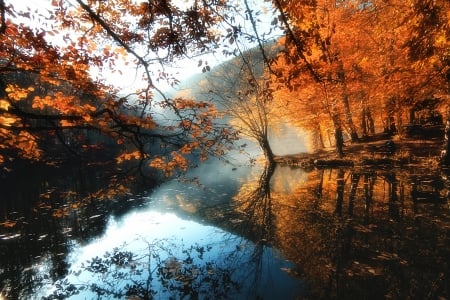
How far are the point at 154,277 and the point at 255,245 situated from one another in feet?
9.93

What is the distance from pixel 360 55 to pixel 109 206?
701 inches

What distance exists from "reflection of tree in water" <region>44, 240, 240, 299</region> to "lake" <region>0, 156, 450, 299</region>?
30 mm

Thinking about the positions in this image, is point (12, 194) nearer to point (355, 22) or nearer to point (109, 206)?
point (109, 206)

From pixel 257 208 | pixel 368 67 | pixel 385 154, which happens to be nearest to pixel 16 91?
pixel 257 208

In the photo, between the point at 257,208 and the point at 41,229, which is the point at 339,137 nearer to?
the point at 257,208

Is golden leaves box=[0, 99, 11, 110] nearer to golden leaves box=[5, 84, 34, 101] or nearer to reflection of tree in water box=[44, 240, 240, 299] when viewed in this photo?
golden leaves box=[5, 84, 34, 101]

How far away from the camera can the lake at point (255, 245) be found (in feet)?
21.5

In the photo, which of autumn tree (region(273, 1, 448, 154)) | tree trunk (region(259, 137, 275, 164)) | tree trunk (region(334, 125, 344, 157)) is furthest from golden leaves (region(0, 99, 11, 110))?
tree trunk (region(259, 137, 275, 164))

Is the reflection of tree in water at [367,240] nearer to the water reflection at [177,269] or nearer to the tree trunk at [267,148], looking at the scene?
the water reflection at [177,269]

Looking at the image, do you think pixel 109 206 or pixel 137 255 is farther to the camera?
pixel 109 206

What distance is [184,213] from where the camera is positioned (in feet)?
47.4

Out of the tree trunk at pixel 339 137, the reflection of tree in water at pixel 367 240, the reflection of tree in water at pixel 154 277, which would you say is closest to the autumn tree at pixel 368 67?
the tree trunk at pixel 339 137

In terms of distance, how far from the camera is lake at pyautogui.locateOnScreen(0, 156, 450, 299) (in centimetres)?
656

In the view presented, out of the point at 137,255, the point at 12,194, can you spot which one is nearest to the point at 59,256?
the point at 137,255
